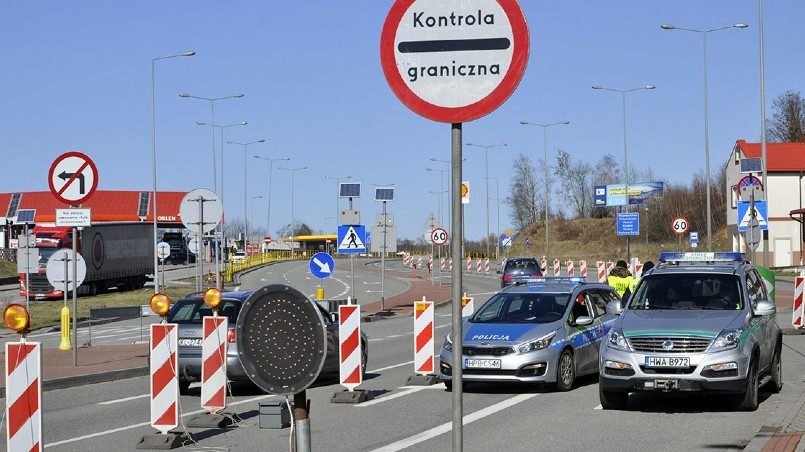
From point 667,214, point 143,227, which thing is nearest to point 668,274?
point 143,227

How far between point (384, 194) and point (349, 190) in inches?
95.1

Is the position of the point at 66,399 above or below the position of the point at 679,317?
below

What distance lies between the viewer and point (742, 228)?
30.5 m

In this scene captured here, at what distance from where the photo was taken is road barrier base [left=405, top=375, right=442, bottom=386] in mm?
17891

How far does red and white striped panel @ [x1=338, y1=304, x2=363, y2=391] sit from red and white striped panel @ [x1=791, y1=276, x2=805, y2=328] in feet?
45.2

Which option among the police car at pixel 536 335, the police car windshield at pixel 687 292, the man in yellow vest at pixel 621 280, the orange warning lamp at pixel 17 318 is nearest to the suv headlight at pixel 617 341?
the police car windshield at pixel 687 292

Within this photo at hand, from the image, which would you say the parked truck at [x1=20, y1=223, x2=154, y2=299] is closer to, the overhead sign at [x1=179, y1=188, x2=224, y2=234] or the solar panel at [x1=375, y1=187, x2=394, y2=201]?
the solar panel at [x1=375, y1=187, x2=394, y2=201]

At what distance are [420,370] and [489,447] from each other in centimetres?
621

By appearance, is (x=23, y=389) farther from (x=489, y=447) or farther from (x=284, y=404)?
(x=489, y=447)

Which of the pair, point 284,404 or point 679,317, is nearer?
point 284,404

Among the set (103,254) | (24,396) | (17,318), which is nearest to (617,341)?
(24,396)

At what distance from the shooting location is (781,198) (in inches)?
3403

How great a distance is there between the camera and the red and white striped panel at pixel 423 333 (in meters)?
17.4

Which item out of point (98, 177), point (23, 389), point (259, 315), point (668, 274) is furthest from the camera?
point (98, 177)
